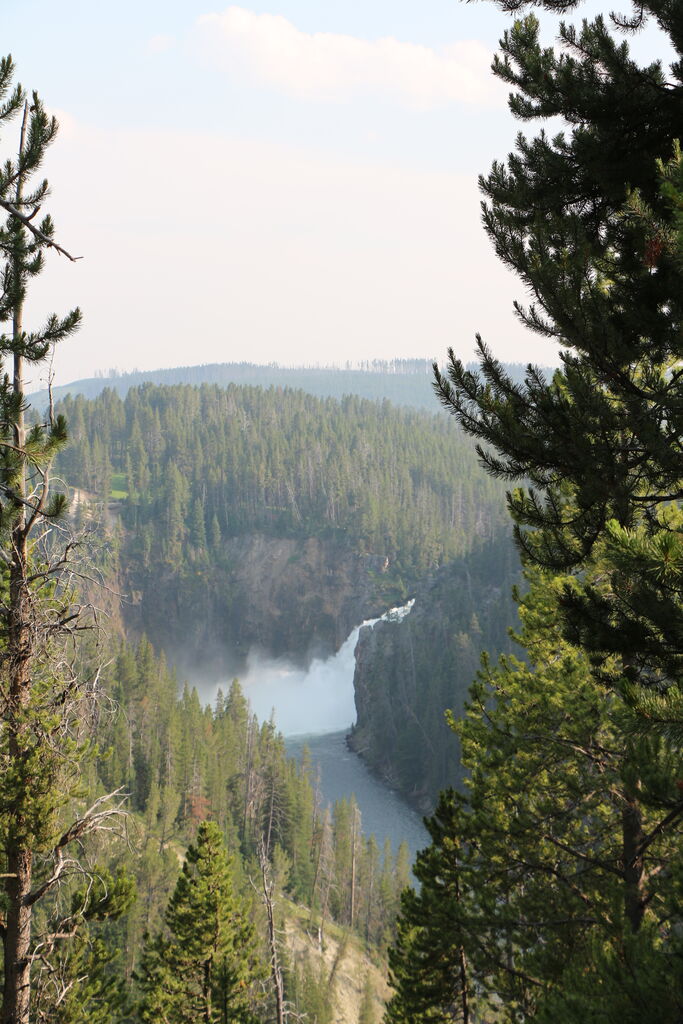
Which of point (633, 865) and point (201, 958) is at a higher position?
point (633, 865)

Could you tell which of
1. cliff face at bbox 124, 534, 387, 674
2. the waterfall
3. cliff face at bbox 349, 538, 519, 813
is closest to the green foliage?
cliff face at bbox 349, 538, 519, 813

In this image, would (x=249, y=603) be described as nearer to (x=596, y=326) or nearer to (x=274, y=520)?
(x=274, y=520)

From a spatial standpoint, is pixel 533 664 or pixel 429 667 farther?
pixel 429 667

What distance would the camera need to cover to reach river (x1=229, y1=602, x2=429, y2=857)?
70438mm

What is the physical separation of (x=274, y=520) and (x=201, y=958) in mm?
123112

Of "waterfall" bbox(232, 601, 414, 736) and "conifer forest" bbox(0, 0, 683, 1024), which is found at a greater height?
"conifer forest" bbox(0, 0, 683, 1024)

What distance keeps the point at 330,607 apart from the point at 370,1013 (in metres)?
89.6

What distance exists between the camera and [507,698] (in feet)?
43.0

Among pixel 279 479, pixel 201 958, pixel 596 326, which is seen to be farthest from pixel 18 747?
pixel 279 479

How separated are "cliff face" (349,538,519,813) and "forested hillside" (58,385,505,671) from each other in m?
16.3

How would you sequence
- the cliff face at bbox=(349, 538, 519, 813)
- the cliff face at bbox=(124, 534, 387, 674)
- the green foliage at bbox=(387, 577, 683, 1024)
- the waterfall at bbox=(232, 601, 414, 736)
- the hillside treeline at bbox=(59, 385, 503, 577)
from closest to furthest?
1. the green foliage at bbox=(387, 577, 683, 1024)
2. the cliff face at bbox=(349, 538, 519, 813)
3. the waterfall at bbox=(232, 601, 414, 736)
4. the hillside treeline at bbox=(59, 385, 503, 577)
5. the cliff face at bbox=(124, 534, 387, 674)

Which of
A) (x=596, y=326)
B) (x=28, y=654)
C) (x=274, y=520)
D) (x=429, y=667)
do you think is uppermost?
(x=596, y=326)

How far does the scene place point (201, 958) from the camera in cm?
1562

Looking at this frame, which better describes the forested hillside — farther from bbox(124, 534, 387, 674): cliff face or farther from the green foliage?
the green foliage
